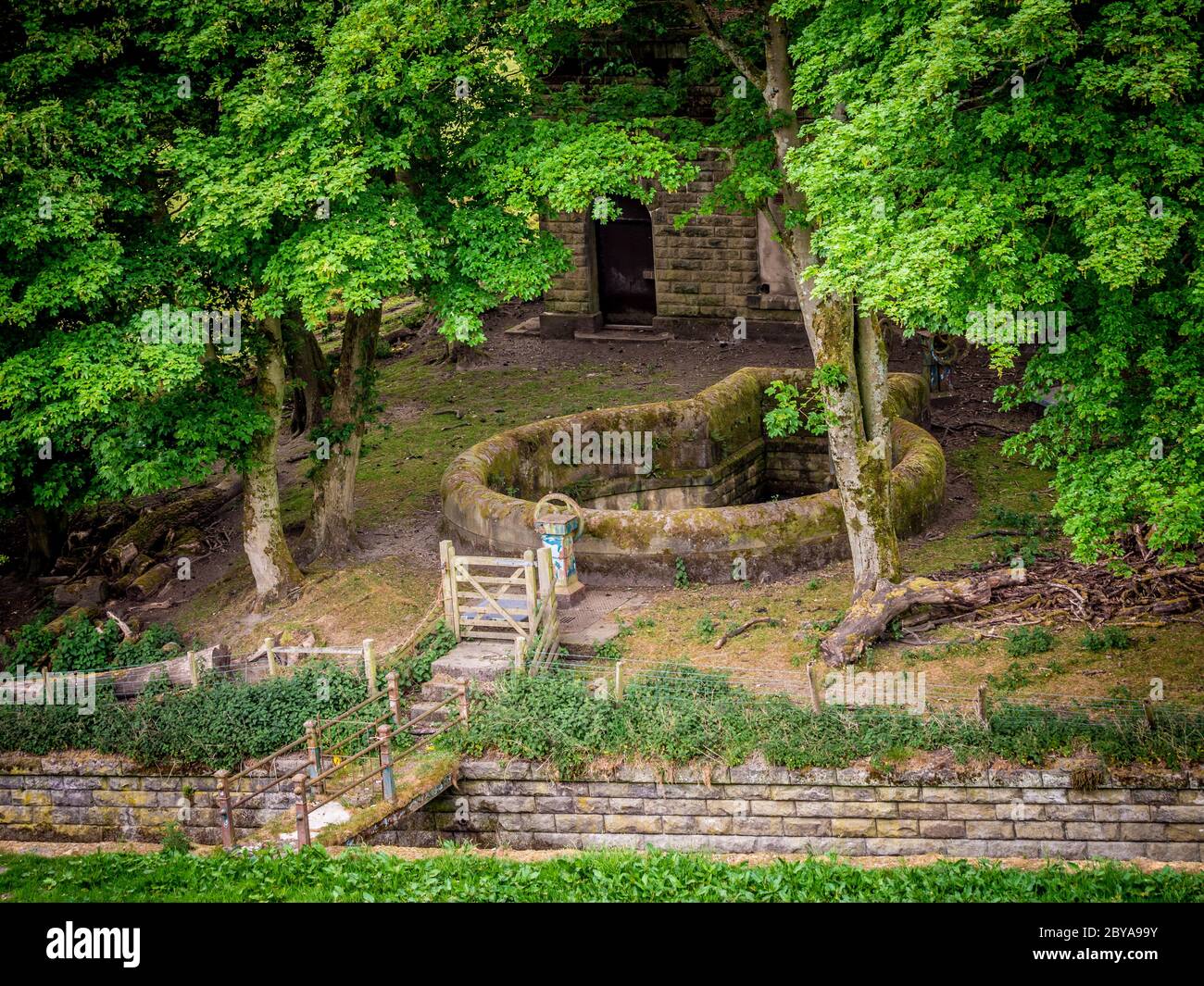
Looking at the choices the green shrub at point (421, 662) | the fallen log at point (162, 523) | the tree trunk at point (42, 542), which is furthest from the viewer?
the tree trunk at point (42, 542)

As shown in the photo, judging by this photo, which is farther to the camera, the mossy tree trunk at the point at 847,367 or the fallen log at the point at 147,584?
the fallen log at the point at 147,584

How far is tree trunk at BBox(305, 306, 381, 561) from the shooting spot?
20266 millimetres

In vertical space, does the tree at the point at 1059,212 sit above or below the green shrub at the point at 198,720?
above

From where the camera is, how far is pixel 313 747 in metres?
15.3

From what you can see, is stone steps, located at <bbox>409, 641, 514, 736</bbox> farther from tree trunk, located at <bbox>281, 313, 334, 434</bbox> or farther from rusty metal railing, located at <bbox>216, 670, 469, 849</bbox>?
tree trunk, located at <bbox>281, 313, 334, 434</bbox>

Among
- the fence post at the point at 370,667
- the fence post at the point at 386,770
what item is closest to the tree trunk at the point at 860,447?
the fence post at the point at 370,667

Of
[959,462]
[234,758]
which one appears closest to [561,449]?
[959,462]

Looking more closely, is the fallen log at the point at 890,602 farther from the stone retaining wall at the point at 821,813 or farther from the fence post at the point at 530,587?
the fence post at the point at 530,587

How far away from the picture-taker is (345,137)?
56.7ft

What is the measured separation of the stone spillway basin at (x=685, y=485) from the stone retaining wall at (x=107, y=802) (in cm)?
544

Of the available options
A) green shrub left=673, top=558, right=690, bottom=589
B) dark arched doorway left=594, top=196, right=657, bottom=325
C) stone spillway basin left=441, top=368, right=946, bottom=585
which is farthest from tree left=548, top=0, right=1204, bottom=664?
dark arched doorway left=594, top=196, right=657, bottom=325

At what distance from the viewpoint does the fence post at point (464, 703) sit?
15641 millimetres

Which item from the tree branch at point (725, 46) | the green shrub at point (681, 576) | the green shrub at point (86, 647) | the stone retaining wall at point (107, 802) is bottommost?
the stone retaining wall at point (107, 802)

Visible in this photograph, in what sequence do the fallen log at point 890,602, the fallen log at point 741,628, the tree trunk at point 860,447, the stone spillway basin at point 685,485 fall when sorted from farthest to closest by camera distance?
the stone spillway basin at point 685,485 < the fallen log at point 741,628 < the tree trunk at point 860,447 < the fallen log at point 890,602
